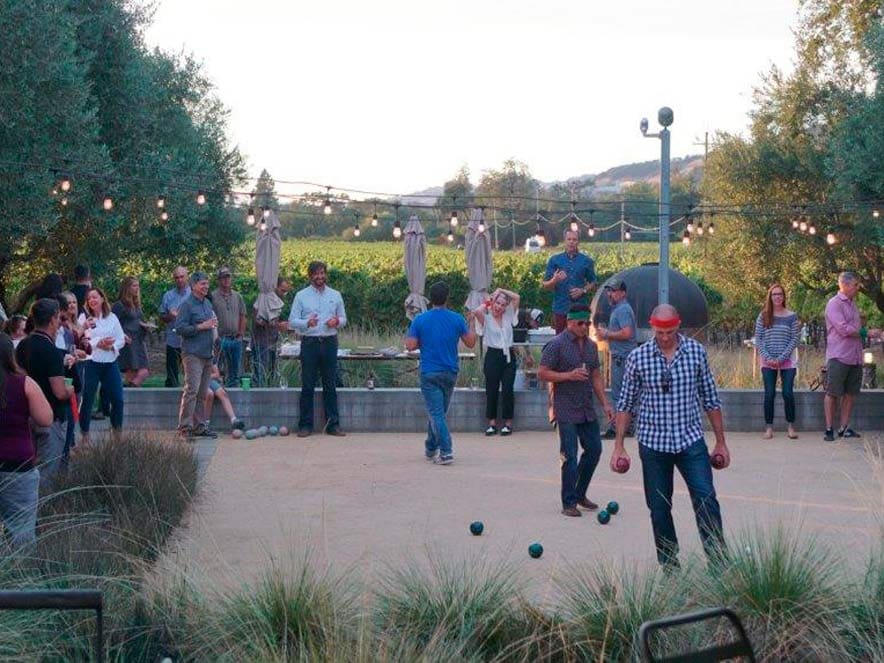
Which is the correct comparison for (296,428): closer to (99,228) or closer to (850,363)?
(850,363)

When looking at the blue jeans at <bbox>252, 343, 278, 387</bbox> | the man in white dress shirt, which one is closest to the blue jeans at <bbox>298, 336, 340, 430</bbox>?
the man in white dress shirt

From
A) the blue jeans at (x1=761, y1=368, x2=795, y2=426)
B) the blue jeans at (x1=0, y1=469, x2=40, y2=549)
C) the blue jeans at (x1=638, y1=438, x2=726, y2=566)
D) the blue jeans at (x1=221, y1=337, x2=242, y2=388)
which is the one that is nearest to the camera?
the blue jeans at (x1=0, y1=469, x2=40, y2=549)

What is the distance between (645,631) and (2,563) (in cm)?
398

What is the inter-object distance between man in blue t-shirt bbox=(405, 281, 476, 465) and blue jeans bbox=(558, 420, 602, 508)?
299cm

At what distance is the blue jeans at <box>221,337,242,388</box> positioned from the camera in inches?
727

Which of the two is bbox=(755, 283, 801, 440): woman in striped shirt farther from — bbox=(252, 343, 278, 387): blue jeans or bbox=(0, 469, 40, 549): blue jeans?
bbox=(0, 469, 40, 549): blue jeans

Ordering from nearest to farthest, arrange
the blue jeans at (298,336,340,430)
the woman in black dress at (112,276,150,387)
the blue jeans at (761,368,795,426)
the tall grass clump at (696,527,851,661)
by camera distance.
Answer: the tall grass clump at (696,527,851,661) → the blue jeans at (761,368,795,426) → the blue jeans at (298,336,340,430) → the woman in black dress at (112,276,150,387)

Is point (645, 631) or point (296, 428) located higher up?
point (645, 631)

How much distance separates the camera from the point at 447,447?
45.5 ft

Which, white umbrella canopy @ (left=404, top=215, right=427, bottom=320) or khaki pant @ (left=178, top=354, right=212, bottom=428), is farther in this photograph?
white umbrella canopy @ (left=404, top=215, right=427, bottom=320)

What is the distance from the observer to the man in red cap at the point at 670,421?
320 inches

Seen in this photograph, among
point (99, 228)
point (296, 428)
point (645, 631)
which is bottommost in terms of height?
point (296, 428)

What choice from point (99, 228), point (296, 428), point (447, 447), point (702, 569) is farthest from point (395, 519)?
point (99, 228)

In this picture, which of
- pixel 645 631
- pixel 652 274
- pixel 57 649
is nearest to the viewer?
pixel 645 631
